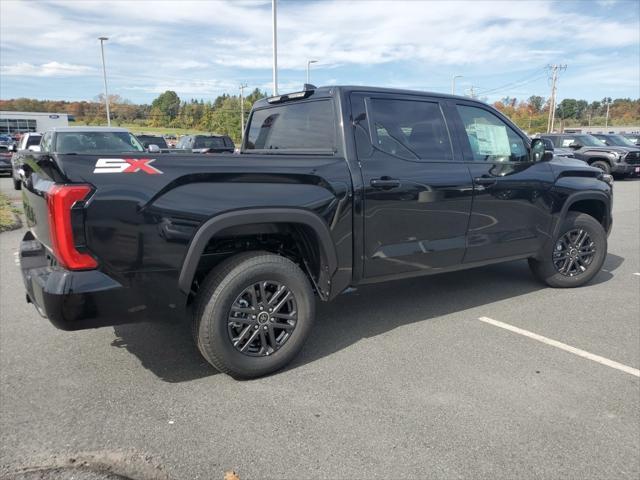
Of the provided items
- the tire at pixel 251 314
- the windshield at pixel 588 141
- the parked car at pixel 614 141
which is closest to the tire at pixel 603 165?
the windshield at pixel 588 141

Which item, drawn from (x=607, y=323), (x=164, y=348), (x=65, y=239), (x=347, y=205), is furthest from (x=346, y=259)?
(x=607, y=323)

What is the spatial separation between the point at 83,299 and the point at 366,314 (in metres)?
2.60

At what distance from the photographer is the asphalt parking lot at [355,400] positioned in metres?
2.52

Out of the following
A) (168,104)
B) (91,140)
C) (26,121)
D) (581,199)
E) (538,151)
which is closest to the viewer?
(538,151)

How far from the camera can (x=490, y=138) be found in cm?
464

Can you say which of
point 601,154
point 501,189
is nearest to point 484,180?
point 501,189

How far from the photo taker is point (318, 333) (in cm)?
421

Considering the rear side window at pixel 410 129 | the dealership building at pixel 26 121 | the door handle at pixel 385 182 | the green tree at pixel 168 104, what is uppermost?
the green tree at pixel 168 104

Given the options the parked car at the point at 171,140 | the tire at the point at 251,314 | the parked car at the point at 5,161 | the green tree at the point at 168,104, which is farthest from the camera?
the green tree at the point at 168,104

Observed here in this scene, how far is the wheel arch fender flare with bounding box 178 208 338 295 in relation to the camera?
2.97 m

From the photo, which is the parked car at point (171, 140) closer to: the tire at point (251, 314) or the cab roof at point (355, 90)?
the cab roof at point (355, 90)

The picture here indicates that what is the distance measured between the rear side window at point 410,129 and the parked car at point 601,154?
651 inches

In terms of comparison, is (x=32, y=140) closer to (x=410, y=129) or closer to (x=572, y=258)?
(x=410, y=129)

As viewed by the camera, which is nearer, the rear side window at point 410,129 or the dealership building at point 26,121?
the rear side window at point 410,129
